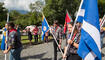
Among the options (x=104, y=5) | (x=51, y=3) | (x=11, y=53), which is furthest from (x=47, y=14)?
(x=11, y=53)

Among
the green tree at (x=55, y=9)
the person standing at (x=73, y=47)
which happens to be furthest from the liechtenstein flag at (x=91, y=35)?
the green tree at (x=55, y=9)

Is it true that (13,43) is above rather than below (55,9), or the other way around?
above

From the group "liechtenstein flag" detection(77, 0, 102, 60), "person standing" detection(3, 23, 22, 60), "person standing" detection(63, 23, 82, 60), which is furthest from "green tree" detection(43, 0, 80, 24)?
"liechtenstein flag" detection(77, 0, 102, 60)

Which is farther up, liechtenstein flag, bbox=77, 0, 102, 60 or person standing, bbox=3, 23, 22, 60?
liechtenstein flag, bbox=77, 0, 102, 60

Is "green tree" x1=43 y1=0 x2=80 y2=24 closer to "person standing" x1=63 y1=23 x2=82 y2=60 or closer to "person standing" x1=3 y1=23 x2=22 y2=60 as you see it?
"person standing" x1=3 y1=23 x2=22 y2=60

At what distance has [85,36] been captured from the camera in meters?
2.49

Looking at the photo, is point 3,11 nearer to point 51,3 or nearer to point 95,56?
point 51,3

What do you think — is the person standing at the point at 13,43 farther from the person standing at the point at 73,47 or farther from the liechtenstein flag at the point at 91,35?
the liechtenstein flag at the point at 91,35

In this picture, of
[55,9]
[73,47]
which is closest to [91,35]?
[73,47]

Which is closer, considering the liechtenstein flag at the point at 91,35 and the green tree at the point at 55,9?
the liechtenstein flag at the point at 91,35

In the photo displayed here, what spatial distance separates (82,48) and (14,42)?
2.11m

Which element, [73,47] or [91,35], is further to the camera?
[73,47]

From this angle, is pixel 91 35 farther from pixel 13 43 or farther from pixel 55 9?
pixel 55 9

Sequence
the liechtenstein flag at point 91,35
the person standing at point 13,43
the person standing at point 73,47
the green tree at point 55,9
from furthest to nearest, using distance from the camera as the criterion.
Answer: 1. the green tree at point 55,9
2. the person standing at point 13,43
3. the person standing at point 73,47
4. the liechtenstein flag at point 91,35
